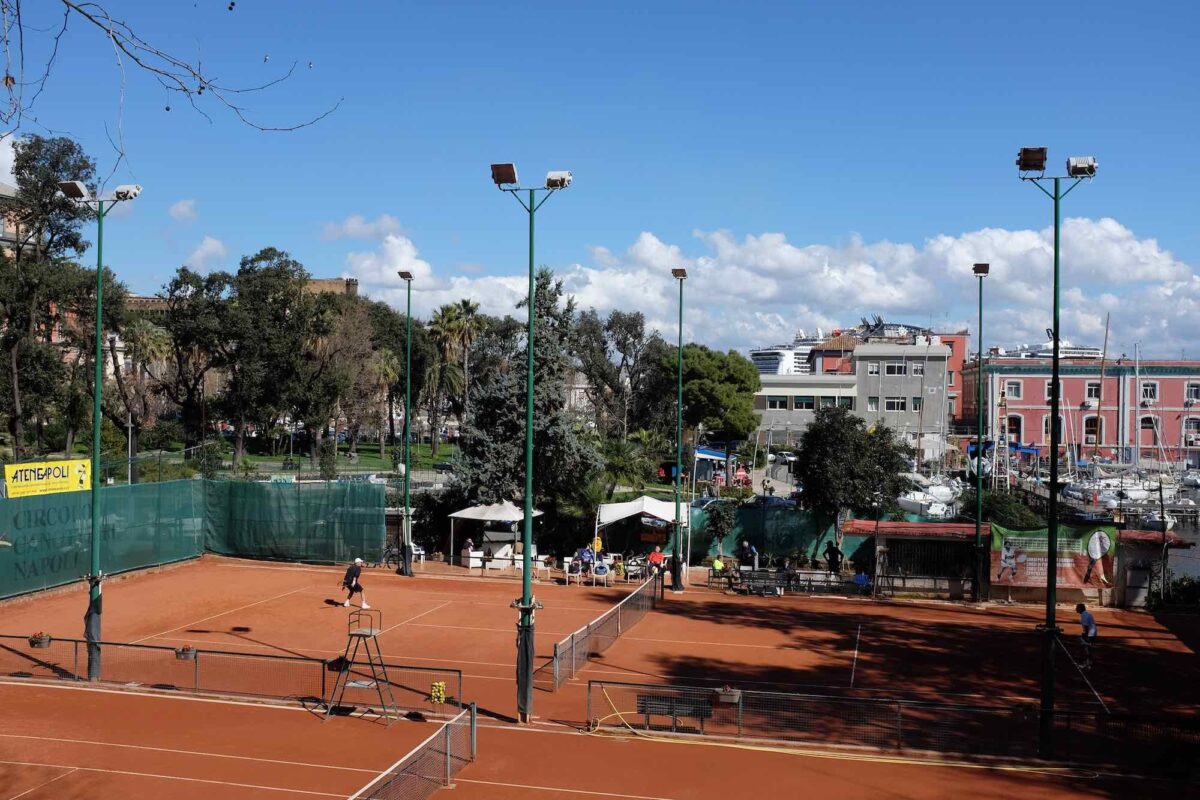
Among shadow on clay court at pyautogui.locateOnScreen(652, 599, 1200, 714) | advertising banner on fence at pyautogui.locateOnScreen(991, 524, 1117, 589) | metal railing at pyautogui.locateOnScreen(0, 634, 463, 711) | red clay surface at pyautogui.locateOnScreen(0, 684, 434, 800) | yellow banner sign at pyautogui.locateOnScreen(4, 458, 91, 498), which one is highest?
yellow banner sign at pyautogui.locateOnScreen(4, 458, 91, 498)

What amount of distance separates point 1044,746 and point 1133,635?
42.8 ft

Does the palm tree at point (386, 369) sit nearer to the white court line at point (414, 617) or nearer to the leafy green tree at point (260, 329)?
the leafy green tree at point (260, 329)

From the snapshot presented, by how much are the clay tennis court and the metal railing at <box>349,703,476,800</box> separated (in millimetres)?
360

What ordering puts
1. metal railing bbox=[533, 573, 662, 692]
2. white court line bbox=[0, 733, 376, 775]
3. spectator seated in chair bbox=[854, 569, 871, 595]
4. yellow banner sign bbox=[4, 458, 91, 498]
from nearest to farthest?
white court line bbox=[0, 733, 376, 775] < metal railing bbox=[533, 573, 662, 692] < yellow banner sign bbox=[4, 458, 91, 498] < spectator seated in chair bbox=[854, 569, 871, 595]

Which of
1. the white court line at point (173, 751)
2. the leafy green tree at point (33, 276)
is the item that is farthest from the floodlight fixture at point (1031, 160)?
the leafy green tree at point (33, 276)

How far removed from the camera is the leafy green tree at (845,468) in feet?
121

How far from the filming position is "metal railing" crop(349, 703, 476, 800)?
1352 cm

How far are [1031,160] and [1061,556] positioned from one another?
57.5 feet

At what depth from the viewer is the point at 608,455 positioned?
44250mm

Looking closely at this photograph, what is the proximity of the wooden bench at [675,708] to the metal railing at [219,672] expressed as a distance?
11.9 ft

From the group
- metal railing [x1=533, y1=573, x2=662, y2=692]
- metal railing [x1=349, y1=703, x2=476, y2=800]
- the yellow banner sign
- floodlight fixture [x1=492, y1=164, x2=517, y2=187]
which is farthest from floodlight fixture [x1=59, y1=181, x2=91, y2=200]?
metal railing [x1=533, y1=573, x2=662, y2=692]

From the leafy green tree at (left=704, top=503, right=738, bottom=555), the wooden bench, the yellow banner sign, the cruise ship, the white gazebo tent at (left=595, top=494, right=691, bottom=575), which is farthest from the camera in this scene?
the cruise ship

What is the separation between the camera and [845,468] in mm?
36969

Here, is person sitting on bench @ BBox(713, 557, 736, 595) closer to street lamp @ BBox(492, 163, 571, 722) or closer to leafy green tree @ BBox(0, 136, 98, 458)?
street lamp @ BBox(492, 163, 571, 722)
